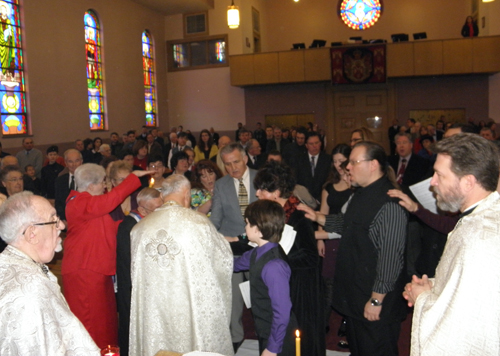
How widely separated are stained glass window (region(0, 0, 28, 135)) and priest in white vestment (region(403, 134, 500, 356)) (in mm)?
11015

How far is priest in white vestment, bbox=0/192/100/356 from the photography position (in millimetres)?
1729

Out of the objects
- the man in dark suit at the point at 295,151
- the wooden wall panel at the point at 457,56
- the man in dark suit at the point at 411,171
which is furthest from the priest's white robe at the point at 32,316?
the wooden wall panel at the point at 457,56

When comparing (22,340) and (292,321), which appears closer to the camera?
(22,340)

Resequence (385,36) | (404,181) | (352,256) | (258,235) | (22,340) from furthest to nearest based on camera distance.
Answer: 1. (385,36)
2. (404,181)
3. (352,256)
4. (258,235)
5. (22,340)

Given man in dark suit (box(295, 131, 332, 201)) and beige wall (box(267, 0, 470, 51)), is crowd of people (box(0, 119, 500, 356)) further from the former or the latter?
beige wall (box(267, 0, 470, 51))

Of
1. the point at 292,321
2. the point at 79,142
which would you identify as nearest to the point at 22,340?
the point at 292,321

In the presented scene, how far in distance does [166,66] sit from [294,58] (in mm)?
5228

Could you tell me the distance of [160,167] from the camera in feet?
17.6

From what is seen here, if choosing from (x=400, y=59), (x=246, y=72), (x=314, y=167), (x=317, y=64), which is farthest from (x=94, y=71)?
(x=314, y=167)

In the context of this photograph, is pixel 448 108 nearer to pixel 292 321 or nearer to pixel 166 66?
pixel 166 66

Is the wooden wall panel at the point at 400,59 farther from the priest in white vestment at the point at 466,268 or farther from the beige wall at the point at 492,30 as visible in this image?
the priest in white vestment at the point at 466,268

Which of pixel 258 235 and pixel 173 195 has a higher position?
pixel 173 195

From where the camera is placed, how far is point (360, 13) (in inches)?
706

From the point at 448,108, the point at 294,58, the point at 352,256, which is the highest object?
the point at 294,58
